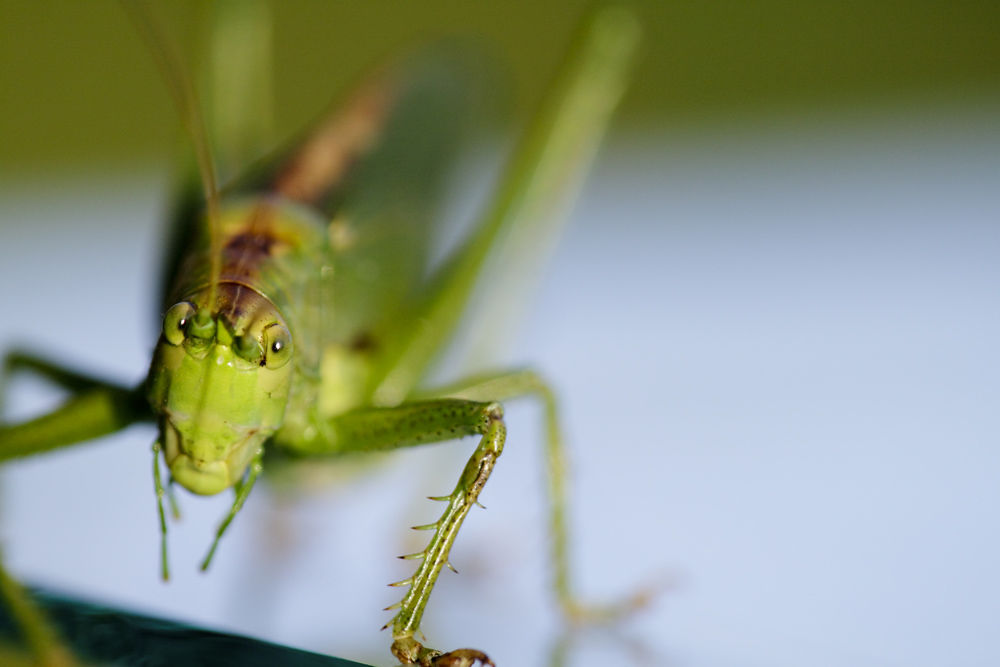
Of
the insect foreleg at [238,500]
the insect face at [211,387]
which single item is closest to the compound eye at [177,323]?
the insect face at [211,387]

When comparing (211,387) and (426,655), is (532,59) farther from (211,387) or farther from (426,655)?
(426,655)

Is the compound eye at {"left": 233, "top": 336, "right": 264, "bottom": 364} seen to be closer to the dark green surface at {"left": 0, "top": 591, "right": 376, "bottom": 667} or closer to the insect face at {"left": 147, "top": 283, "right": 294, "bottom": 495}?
the insect face at {"left": 147, "top": 283, "right": 294, "bottom": 495}

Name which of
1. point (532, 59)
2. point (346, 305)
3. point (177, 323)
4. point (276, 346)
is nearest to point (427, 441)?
point (276, 346)

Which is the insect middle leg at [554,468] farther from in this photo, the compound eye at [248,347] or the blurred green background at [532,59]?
the blurred green background at [532,59]

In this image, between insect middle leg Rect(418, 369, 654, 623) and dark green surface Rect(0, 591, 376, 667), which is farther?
insect middle leg Rect(418, 369, 654, 623)

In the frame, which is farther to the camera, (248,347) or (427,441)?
(427,441)

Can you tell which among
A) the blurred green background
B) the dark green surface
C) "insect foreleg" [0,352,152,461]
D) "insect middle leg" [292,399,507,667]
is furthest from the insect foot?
the blurred green background
